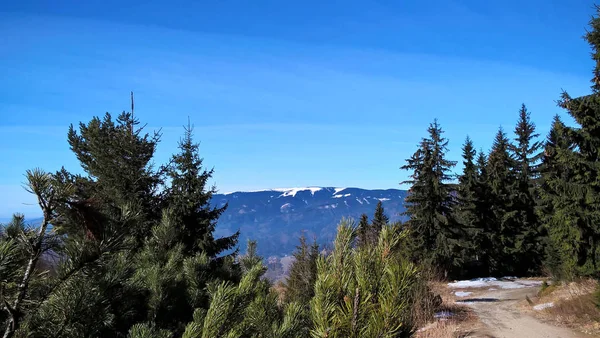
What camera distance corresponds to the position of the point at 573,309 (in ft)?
40.0

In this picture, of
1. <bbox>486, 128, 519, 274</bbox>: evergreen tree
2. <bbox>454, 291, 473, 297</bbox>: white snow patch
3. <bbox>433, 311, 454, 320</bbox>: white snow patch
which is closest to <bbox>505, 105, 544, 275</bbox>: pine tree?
<bbox>486, 128, 519, 274</bbox>: evergreen tree

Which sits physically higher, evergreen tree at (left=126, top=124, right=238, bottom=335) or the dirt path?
evergreen tree at (left=126, top=124, right=238, bottom=335)

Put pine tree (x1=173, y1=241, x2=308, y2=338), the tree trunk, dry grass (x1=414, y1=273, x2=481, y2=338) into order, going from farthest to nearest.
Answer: dry grass (x1=414, y1=273, x2=481, y2=338) < pine tree (x1=173, y1=241, x2=308, y2=338) < the tree trunk

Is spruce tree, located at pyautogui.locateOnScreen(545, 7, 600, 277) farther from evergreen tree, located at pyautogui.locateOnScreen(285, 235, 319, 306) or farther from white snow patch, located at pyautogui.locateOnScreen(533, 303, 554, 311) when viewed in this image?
evergreen tree, located at pyautogui.locateOnScreen(285, 235, 319, 306)

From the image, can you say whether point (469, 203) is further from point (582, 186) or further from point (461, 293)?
point (582, 186)

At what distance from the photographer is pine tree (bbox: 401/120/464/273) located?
26125mm

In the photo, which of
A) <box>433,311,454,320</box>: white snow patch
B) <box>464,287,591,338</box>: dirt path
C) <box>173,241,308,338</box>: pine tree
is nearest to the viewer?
<box>173,241,308,338</box>: pine tree

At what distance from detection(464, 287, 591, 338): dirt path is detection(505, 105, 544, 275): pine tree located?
11.3 meters

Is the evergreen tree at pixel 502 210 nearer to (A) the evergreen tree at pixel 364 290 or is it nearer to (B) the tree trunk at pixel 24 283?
(A) the evergreen tree at pixel 364 290

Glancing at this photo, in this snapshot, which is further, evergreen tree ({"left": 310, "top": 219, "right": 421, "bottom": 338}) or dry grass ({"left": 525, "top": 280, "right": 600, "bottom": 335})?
dry grass ({"left": 525, "top": 280, "right": 600, "bottom": 335})

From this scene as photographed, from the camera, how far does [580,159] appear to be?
1400cm

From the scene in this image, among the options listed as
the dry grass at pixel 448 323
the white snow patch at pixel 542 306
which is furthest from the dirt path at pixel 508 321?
the white snow patch at pixel 542 306

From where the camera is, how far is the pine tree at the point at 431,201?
26.1m

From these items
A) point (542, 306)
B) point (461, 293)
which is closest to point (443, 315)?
point (542, 306)
